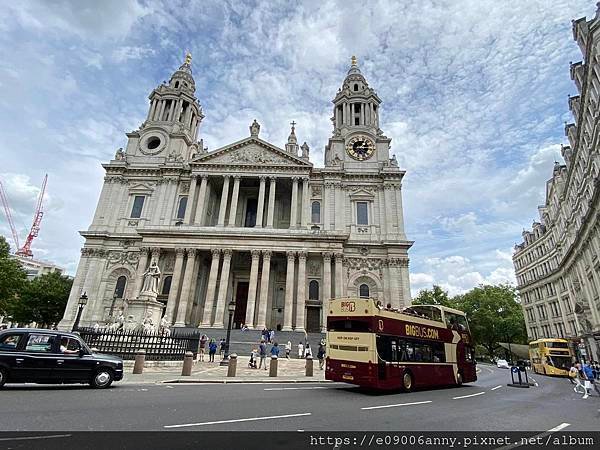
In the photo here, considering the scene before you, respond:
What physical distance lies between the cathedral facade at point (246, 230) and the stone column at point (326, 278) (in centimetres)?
10

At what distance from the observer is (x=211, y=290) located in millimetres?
31250

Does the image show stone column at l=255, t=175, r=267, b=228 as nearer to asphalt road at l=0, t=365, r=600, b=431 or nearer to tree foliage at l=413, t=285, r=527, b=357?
asphalt road at l=0, t=365, r=600, b=431

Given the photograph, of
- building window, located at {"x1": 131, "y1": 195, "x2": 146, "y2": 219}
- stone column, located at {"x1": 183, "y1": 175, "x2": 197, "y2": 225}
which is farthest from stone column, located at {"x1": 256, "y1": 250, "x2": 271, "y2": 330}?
building window, located at {"x1": 131, "y1": 195, "x2": 146, "y2": 219}

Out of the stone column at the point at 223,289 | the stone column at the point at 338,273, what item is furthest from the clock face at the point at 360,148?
the stone column at the point at 223,289

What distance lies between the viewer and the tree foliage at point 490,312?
5816cm

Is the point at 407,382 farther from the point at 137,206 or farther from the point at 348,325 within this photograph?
the point at 137,206

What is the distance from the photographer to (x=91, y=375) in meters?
10.3

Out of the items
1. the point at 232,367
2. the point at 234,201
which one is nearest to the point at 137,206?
the point at 234,201

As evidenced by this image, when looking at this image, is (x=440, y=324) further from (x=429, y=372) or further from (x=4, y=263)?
(x=4, y=263)

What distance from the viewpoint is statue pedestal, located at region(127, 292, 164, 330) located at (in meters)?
20.6

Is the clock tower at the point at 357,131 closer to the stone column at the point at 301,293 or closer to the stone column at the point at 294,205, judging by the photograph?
the stone column at the point at 294,205

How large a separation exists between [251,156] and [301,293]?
58.5ft

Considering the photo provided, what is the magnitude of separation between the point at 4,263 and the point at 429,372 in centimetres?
4322
